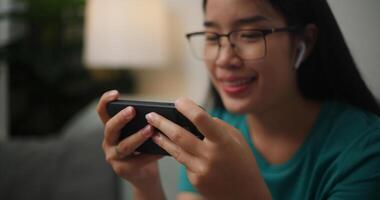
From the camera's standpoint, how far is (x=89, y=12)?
579 mm

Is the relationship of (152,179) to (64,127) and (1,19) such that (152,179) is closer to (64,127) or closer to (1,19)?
(64,127)

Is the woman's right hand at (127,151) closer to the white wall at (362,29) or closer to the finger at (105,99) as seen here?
the finger at (105,99)

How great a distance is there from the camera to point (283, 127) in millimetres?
476

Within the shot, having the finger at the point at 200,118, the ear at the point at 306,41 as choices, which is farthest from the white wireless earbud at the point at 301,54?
the finger at the point at 200,118

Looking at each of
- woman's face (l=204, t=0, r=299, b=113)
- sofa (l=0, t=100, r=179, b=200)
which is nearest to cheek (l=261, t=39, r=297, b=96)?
woman's face (l=204, t=0, r=299, b=113)

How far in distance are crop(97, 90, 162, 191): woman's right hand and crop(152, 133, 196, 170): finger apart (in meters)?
0.01

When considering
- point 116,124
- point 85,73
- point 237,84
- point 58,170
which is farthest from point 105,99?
point 58,170

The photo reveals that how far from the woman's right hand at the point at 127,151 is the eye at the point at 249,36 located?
4.7 inches

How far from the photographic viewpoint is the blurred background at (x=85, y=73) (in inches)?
19.2

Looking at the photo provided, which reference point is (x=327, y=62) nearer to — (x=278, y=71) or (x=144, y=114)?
(x=278, y=71)

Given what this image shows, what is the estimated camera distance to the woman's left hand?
351mm

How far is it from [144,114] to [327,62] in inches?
6.9

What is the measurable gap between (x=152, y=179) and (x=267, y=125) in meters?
0.14

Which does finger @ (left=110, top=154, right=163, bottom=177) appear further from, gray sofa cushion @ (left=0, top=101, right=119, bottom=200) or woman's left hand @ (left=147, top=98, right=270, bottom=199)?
gray sofa cushion @ (left=0, top=101, right=119, bottom=200)
